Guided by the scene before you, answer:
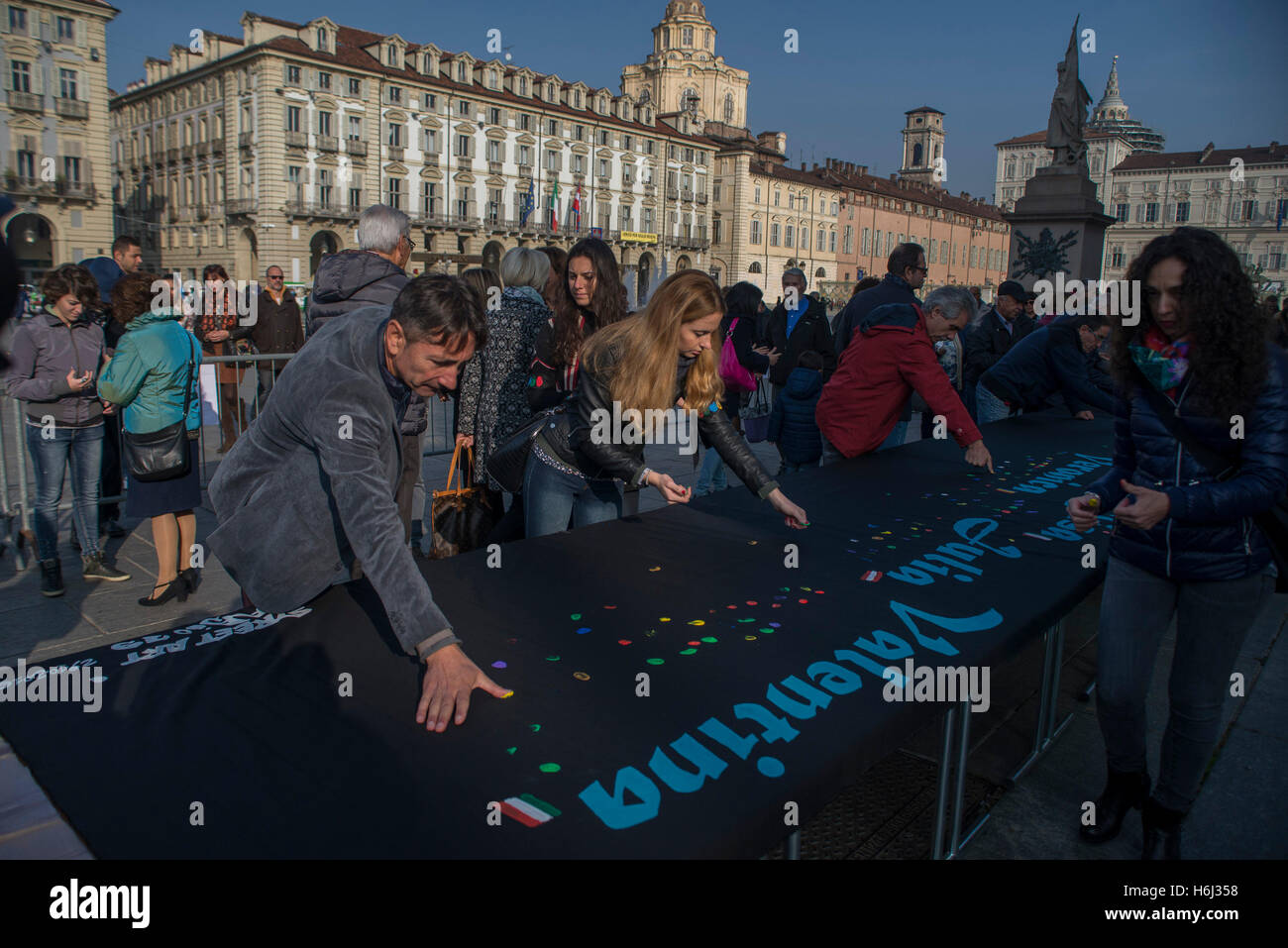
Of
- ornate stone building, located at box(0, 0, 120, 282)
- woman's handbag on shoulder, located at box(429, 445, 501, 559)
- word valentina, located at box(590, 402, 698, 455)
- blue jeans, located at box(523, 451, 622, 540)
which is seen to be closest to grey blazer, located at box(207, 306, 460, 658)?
word valentina, located at box(590, 402, 698, 455)

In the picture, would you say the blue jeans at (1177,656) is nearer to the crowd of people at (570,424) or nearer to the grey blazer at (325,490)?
the crowd of people at (570,424)

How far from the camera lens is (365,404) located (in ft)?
6.64

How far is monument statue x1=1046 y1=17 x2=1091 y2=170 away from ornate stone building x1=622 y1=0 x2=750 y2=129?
6756 cm

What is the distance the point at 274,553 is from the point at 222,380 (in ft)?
23.9

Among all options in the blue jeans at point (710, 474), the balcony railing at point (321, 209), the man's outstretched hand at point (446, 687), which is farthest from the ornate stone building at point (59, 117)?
the man's outstretched hand at point (446, 687)

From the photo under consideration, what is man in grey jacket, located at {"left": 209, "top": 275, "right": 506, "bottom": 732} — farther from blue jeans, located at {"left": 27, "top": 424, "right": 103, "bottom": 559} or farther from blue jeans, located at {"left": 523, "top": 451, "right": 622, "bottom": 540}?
blue jeans, located at {"left": 27, "top": 424, "right": 103, "bottom": 559}

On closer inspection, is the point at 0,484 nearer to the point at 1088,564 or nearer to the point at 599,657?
the point at 599,657

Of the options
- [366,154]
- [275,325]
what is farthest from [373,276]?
[366,154]

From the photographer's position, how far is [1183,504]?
231 centimetres

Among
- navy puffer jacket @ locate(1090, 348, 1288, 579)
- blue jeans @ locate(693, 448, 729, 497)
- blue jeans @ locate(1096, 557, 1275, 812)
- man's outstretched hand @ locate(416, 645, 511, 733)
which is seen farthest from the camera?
blue jeans @ locate(693, 448, 729, 497)

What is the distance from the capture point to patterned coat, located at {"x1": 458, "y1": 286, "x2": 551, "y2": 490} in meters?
4.33

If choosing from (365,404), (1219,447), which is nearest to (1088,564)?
(1219,447)

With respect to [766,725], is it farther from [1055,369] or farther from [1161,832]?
[1055,369]
